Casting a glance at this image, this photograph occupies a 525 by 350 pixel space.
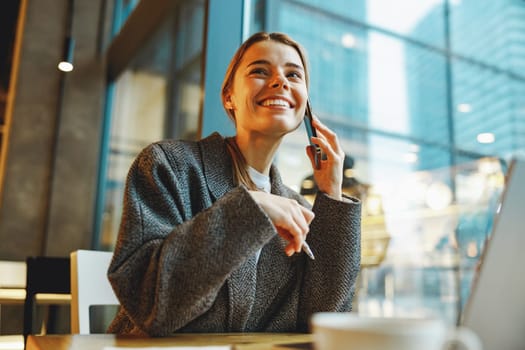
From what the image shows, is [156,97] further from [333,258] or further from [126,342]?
[126,342]

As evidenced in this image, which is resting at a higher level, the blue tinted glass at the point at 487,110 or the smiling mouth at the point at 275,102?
the blue tinted glass at the point at 487,110

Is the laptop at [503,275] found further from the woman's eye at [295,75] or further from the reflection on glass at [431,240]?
the reflection on glass at [431,240]

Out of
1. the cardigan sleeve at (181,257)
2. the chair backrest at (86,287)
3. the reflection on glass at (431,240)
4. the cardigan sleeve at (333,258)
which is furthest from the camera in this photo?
the reflection on glass at (431,240)

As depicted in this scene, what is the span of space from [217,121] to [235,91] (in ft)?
2.09

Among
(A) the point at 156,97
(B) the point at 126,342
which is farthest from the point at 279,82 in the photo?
(A) the point at 156,97

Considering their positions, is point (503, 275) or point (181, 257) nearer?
point (503, 275)

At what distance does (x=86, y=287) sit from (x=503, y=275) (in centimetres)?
138

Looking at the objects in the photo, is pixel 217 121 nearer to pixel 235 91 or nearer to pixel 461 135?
pixel 235 91

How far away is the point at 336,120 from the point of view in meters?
4.29

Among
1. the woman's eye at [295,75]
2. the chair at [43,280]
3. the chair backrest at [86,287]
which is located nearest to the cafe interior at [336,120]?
the chair at [43,280]

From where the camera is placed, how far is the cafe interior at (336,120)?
9.83ft

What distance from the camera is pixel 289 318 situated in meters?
1.04

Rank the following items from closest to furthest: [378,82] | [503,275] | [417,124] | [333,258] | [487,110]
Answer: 1. [503,275]
2. [333,258]
3. [487,110]
4. [417,124]
5. [378,82]

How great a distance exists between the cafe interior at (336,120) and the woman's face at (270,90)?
1.36 meters
